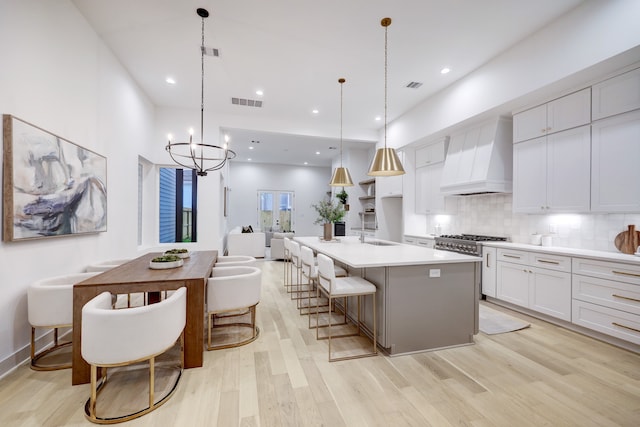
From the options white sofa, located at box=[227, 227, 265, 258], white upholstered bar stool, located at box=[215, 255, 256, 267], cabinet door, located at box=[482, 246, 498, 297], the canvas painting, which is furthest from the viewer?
white sofa, located at box=[227, 227, 265, 258]

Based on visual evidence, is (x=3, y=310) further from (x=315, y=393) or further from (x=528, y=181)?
(x=528, y=181)

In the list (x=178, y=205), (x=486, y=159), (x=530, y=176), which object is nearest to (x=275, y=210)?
(x=178, y=205)

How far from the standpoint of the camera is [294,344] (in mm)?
2703

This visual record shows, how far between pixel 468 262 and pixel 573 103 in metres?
2.33

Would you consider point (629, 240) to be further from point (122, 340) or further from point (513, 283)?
point (122, 340)

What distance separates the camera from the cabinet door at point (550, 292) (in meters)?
3.03

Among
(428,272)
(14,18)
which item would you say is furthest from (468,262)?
(14,18)

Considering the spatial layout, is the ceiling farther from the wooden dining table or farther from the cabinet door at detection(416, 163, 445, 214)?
the wooden dining table

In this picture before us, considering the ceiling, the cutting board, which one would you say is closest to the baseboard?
the ceiling

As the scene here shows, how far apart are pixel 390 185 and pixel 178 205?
15.3 feet

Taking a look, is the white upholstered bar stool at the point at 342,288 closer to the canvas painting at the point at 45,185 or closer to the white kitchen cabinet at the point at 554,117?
the canvas painting at the point at 45,185

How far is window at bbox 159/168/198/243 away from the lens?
5.54 metres

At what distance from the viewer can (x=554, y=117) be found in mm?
3354

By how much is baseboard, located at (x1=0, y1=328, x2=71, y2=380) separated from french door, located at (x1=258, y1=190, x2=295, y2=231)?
26.8ft
